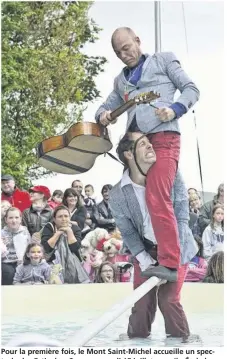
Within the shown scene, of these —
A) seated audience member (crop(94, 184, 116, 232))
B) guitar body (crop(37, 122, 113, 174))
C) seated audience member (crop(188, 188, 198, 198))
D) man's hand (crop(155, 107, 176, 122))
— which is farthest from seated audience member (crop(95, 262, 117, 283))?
man's hand (crop(155, 107, 176, 122))

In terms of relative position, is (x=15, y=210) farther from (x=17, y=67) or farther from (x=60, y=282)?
(x=17, y=67)

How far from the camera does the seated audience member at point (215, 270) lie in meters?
7.03

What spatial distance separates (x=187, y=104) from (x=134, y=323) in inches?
46.6

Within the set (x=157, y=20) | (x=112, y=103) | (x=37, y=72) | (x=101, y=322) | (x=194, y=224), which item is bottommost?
(x=101, y=322)

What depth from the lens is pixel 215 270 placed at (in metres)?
7.11

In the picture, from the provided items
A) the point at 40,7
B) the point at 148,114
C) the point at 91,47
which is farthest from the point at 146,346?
the point at 40,7

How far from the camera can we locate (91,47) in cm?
709

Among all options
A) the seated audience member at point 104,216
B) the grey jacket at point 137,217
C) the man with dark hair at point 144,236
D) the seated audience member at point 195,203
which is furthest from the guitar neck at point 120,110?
the seated audience member at point 195,203

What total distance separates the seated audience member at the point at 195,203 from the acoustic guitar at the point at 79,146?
0.66 meters

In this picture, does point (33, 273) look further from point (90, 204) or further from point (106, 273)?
point (90, 204)

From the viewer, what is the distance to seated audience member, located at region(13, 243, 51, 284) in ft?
22.9

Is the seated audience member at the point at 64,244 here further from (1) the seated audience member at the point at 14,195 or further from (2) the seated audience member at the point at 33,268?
(1) the seated audience member at the point at 14,195

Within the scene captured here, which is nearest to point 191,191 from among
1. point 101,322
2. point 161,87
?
point 161,87

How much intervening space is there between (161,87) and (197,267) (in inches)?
50.8
